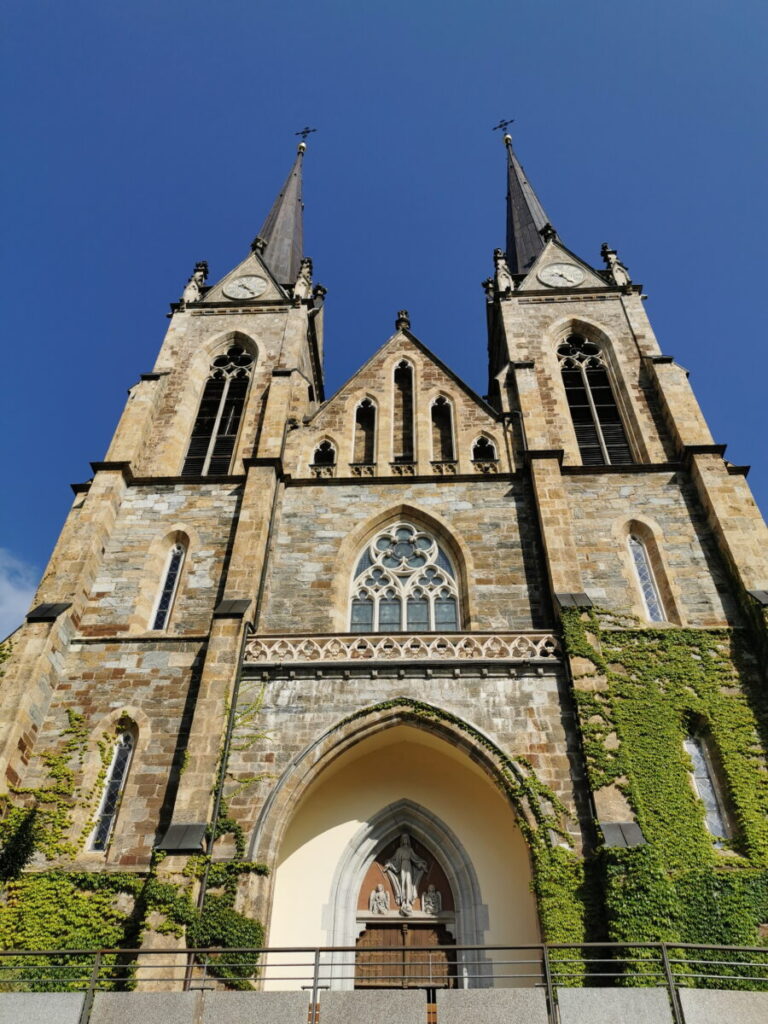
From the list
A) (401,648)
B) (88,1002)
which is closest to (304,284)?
(401,648)

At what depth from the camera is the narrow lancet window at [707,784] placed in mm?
10789

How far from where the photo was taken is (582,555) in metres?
14.4

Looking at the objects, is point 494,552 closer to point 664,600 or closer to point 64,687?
point 664,600

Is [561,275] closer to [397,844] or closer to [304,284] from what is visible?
[304,284]

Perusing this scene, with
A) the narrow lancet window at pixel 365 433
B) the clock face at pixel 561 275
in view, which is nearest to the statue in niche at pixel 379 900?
the narrow lancet window at pixel 365 433

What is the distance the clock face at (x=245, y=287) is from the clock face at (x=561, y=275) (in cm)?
896

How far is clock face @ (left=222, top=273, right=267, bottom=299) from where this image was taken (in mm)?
22859

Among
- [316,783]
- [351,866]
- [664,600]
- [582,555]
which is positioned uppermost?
[582,555]

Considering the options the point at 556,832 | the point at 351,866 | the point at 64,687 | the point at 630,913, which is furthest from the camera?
the point at 64,687

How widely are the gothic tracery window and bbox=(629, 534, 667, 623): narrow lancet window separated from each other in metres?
3.63

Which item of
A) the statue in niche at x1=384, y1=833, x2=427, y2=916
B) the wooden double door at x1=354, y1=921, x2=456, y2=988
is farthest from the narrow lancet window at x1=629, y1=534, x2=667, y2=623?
the wooden double door at x1=354, y1=921, x2=456, y2=988

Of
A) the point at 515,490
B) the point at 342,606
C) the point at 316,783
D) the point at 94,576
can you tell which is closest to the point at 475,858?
the point at 316,783

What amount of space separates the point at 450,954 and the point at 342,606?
6175 mm

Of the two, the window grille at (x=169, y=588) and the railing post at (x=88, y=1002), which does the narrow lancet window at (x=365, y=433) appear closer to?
the window grille at (x=169, y=588)
